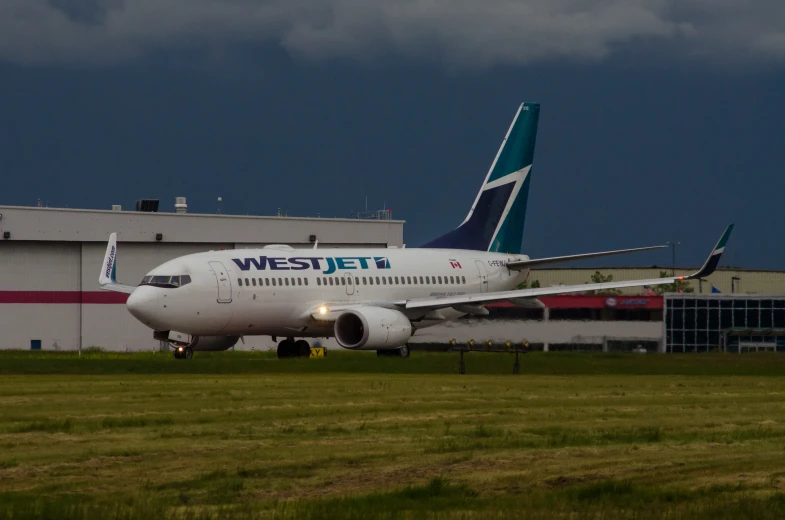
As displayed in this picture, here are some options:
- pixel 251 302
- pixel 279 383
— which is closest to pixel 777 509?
pixel 279 383

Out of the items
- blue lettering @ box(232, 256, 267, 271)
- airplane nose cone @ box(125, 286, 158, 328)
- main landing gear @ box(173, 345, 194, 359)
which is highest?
blue lettering @ box(232, 256, 267, 271)

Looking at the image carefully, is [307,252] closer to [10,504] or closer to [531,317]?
[531,317]

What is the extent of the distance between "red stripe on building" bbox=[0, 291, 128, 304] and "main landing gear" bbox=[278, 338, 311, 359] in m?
22.7

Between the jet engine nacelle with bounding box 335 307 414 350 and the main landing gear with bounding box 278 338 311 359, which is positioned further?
the main landing gear with bounding box 278 338 311 359

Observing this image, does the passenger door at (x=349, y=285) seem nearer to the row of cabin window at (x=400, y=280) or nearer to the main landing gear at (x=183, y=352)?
the row of cabin window at (x=400, y=280)

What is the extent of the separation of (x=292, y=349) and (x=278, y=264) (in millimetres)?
4706

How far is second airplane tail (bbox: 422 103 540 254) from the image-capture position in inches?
2132

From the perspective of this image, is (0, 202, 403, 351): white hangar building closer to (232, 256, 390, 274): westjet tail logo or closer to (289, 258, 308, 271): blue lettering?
(232, 256, 390, 274): westjet tail logo

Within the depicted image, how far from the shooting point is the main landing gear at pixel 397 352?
147ft

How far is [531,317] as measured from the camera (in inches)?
2147

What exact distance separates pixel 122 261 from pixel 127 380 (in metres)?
40.9

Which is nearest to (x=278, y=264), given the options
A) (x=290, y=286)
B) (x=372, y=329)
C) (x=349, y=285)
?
(x=290, y=286)

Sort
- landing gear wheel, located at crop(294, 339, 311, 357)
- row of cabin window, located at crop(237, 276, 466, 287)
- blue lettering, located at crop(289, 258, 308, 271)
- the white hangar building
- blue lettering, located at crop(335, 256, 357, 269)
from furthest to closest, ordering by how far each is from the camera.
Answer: the white hangar building → landing gear wheel, located at crop(294, 339, 311, 357) → blue lettering, located at crop(335, 256, 357, 269) → blue lettering, located at crop(289, 258, 308, 271) → row of cabin window, located at crop(237, 276, 466, 287)

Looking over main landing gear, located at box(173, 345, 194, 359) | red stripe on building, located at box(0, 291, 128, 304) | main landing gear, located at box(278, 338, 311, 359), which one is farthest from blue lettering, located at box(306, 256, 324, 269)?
red stripe on building, located at box(0, 291, 128, 304)
